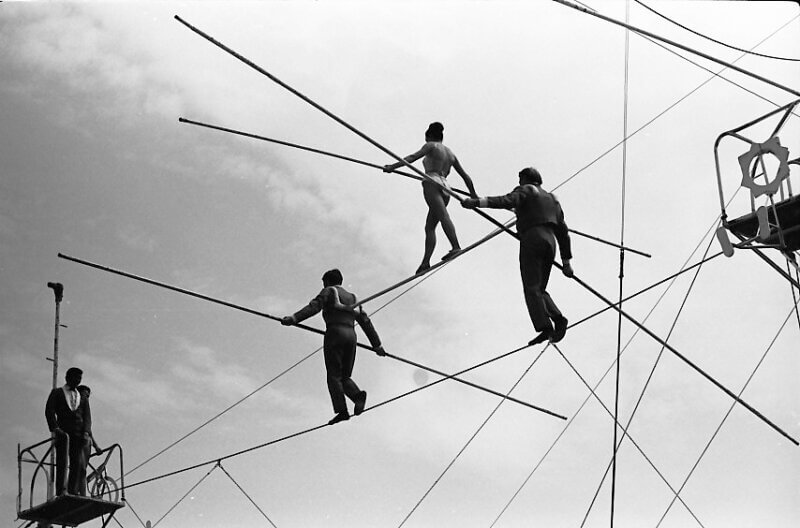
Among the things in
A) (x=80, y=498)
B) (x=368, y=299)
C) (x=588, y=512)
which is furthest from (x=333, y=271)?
(x=80, y=498)

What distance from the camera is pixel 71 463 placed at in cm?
1332

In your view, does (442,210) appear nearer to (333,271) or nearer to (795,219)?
(333,271)

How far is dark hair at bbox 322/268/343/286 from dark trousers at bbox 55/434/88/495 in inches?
135

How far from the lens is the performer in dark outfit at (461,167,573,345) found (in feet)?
32.3

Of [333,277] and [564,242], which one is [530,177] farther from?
[333,277]

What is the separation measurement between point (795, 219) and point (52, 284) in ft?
27.0

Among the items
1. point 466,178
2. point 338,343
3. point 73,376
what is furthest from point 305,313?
point 73,376

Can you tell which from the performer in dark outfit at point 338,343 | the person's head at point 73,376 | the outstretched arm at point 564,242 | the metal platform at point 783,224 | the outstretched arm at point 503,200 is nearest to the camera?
the outstretched arm at point 503,200

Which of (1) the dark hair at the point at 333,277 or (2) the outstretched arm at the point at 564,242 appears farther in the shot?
(1) the dark hair at the point at 333,277

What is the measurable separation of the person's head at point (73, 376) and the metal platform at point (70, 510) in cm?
117

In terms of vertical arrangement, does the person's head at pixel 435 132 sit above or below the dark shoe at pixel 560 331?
above

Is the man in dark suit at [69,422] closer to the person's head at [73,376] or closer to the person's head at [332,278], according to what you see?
the person's head at [73,376]

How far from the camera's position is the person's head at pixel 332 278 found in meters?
11.4

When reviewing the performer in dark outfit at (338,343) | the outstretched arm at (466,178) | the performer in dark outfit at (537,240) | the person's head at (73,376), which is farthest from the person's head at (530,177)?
the person's head at (73,376)
